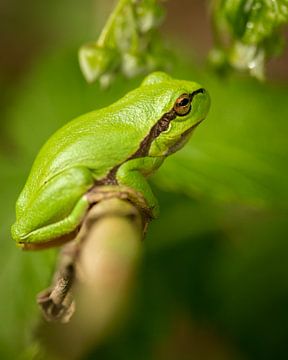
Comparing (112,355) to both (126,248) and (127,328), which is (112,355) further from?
(126,248)

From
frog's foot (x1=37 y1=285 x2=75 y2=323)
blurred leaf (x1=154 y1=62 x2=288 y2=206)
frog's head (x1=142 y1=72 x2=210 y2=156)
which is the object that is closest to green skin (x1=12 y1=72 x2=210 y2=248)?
frog's head (x1=142 y1=72 x2=210 y2=156)

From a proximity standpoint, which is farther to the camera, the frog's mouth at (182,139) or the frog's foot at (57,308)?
the frog's mouth at (182,139)

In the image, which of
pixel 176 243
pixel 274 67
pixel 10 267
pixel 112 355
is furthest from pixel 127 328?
pixel 274 67

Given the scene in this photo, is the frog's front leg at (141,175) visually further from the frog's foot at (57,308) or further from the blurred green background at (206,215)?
the blurred green background at (206,215)

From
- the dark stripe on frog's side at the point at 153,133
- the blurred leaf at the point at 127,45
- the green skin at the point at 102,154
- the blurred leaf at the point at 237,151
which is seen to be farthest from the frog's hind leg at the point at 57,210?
the blurred leaf at the point at 237,151

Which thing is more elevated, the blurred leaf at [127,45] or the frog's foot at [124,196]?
the blurred leaf at [127,45]

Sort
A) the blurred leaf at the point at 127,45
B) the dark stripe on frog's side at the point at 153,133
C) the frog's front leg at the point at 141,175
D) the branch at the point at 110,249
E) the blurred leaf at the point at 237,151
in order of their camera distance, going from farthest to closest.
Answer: the blurred leaf at the point at 237,151 → the blurred leaf at the point at 127,45 → the dark stripe on frog's side at the point at 153,133 → the frog's front leg at the point at 141,175 → the branch at the point at 110,249
